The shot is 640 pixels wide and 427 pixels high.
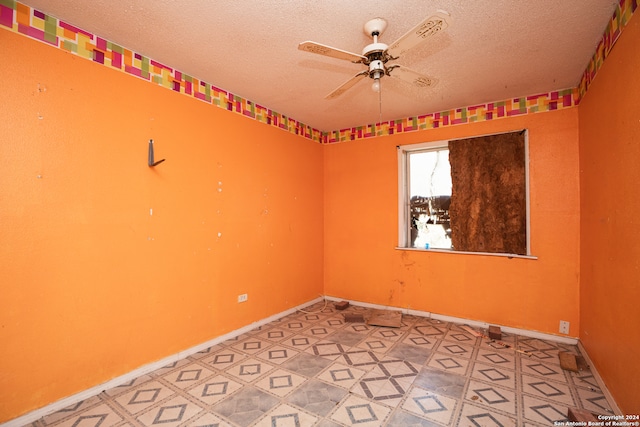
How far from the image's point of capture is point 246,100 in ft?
11.0

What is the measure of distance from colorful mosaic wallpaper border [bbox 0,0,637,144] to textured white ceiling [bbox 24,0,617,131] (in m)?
0.07

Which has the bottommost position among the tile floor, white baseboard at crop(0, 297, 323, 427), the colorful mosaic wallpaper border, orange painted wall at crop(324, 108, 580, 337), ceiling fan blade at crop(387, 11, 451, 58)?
the tile floor

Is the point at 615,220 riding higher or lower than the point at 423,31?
lower

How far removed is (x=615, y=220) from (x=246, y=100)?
3429 millimetres

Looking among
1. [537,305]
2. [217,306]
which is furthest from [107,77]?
[537,305]

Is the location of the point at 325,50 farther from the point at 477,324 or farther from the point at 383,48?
the point at 477,324

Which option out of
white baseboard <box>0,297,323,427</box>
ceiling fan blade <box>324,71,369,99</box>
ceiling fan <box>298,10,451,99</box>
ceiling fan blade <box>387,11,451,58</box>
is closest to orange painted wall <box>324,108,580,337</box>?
white baseboard <box>0,297,323,427</box>

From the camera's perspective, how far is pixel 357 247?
4.36 metres

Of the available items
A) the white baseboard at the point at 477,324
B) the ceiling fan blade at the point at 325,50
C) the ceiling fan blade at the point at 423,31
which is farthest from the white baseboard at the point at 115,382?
the ceiling fan blade at the point at 423,31

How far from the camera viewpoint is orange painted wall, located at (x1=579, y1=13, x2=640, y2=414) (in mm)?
1687

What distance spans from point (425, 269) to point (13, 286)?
3.83 m

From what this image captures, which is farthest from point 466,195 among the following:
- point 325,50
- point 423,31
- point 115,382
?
point 115,382

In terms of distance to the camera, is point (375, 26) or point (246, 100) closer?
point (375, 26)

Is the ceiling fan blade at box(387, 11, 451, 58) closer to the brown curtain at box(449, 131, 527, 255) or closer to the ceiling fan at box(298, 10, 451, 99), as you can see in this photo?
the ceiling fan at box(298, 10, 451, 99)
